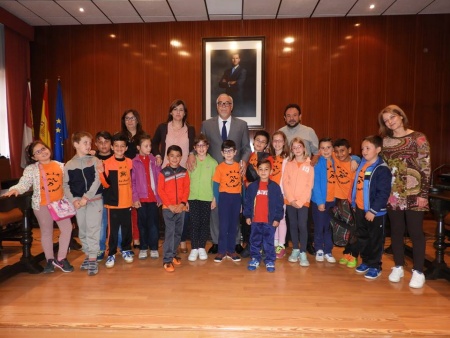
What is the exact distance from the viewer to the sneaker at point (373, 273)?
289 cm

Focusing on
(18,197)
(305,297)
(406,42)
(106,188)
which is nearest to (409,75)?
(406,42)

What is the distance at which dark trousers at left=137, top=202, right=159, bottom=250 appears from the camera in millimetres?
3402

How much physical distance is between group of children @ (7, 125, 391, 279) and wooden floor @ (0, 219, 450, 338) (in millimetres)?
209

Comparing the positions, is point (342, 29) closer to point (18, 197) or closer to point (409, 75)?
point (409, 75)

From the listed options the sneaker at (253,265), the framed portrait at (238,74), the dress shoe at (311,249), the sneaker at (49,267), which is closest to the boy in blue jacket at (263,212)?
the sneaker at (253,265)

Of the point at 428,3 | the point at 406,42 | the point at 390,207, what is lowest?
the point at 390,207

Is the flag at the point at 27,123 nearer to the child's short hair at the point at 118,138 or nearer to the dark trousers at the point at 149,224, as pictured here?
the child's short hair at the point at 118,138

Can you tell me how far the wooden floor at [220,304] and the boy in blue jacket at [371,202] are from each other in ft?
0.63

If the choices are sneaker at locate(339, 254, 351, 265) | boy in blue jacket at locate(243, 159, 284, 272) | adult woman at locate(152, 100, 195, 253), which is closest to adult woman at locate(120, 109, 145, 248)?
adult woman at locate(152, 100, 195, 253)

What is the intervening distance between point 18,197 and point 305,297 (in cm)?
256

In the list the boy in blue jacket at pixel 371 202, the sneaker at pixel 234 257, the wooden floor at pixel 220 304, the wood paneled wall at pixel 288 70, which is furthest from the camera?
the wood paneled wall at pixel 288 70

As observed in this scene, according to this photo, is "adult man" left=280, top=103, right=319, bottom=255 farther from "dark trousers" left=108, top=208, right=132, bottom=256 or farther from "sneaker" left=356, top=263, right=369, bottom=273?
"dark trousers" left=108, top=208, right=132, bottom=256

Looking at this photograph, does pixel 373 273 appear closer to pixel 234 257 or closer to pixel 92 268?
pixel 234 257

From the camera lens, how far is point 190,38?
17.9 ft
